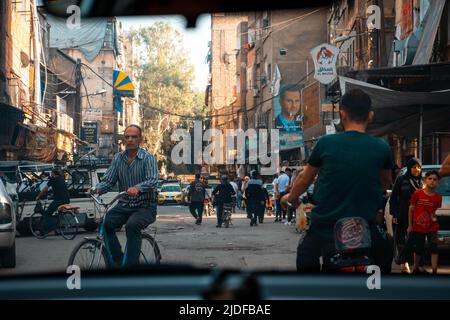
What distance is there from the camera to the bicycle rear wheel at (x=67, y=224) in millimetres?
17359

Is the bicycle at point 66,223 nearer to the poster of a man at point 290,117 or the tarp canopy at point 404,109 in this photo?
the tarp canopy at point 404,109

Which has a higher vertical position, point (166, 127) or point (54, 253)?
point (166, 127)

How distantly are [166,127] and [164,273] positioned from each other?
28.3 metres

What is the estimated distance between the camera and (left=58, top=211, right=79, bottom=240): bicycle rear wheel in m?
17.4

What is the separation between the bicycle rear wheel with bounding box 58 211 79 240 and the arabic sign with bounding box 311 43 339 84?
6.31 m

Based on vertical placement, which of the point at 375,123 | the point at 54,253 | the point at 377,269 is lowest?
the point at 54,253

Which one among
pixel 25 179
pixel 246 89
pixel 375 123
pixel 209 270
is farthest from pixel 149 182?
pixel 246 89

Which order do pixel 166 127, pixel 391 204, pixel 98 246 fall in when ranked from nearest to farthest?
pixel 98 246
pixel 391 204
pixel 166 127

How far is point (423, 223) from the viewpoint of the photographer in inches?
393

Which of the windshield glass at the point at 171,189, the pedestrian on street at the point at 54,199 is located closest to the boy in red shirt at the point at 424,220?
the pedestrian on street at the point at 54,199

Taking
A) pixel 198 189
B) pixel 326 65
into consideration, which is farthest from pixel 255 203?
pixel 326 65

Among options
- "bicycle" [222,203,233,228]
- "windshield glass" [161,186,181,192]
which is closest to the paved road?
"bicycle" [222,203,233,228]

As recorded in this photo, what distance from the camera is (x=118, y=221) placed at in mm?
7473
